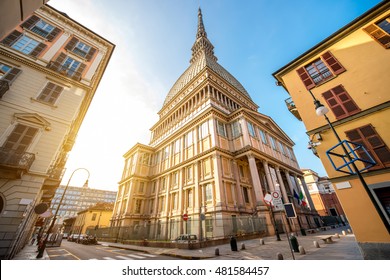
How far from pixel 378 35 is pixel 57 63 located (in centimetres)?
2556

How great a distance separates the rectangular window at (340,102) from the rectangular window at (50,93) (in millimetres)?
21300

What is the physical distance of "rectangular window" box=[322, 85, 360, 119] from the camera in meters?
9.69

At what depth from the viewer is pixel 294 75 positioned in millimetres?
13047

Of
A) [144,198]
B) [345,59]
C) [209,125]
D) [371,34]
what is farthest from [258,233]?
[144,198]

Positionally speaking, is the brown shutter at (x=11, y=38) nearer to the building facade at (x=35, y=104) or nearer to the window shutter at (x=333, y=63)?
the building facade at (x=35, y=104)

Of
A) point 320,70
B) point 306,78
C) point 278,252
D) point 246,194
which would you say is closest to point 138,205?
point 246,194

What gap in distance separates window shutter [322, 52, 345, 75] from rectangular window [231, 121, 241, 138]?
14.2m

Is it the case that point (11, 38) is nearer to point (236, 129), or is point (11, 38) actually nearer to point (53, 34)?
point (53, 34)

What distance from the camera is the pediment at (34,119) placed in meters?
11.6

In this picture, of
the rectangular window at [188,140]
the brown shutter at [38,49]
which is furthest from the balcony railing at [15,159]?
the rectangular window at [188,140]

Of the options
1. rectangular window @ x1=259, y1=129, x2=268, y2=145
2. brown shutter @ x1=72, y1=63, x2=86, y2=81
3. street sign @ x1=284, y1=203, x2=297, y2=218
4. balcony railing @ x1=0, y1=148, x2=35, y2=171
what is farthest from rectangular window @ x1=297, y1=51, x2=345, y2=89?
brown shutter @ x1=72, y1=63, x2=86, y2=81

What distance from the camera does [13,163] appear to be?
9836mm

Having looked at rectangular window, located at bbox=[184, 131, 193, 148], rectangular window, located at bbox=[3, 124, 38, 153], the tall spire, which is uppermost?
the tall spire

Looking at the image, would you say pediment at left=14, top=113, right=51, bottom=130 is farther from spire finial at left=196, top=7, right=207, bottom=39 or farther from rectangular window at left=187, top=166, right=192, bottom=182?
spire finial at left=196, top=7, right=207, bottom=39
